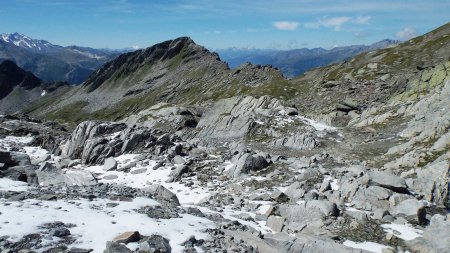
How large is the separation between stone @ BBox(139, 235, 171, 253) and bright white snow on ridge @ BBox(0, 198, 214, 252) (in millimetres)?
392

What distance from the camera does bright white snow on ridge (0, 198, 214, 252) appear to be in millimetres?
14203

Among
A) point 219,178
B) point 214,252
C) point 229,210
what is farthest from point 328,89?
point 214,252

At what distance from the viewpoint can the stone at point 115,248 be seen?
1314 centimetres

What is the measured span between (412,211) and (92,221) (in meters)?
16.0

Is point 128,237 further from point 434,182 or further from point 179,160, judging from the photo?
point 179,160

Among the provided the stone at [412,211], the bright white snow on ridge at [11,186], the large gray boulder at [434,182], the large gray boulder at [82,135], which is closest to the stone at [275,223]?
the stone at [412,211]

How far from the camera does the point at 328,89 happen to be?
82.2 meters

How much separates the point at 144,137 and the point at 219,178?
12.6 metres

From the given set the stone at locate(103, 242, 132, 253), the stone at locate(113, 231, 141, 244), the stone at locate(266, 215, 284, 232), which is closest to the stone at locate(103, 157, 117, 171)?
the stone at locate(266, 215, 284, 232)

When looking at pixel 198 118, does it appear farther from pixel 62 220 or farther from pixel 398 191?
pixel 62 220

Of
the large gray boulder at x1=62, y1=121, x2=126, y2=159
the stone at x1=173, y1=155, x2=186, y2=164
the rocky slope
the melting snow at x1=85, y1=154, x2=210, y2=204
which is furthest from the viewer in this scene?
the large gray boulder at x1=62, y1=121, x2=126, y2=159

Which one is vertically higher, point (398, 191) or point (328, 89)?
point (328, 89)

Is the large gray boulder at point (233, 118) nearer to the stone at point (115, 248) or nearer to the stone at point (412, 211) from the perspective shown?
the stone at point (412, 211)

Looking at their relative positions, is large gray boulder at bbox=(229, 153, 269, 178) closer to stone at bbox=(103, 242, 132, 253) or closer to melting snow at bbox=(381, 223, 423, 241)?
melting snow at bbox=(381, 223, 423, 241)
